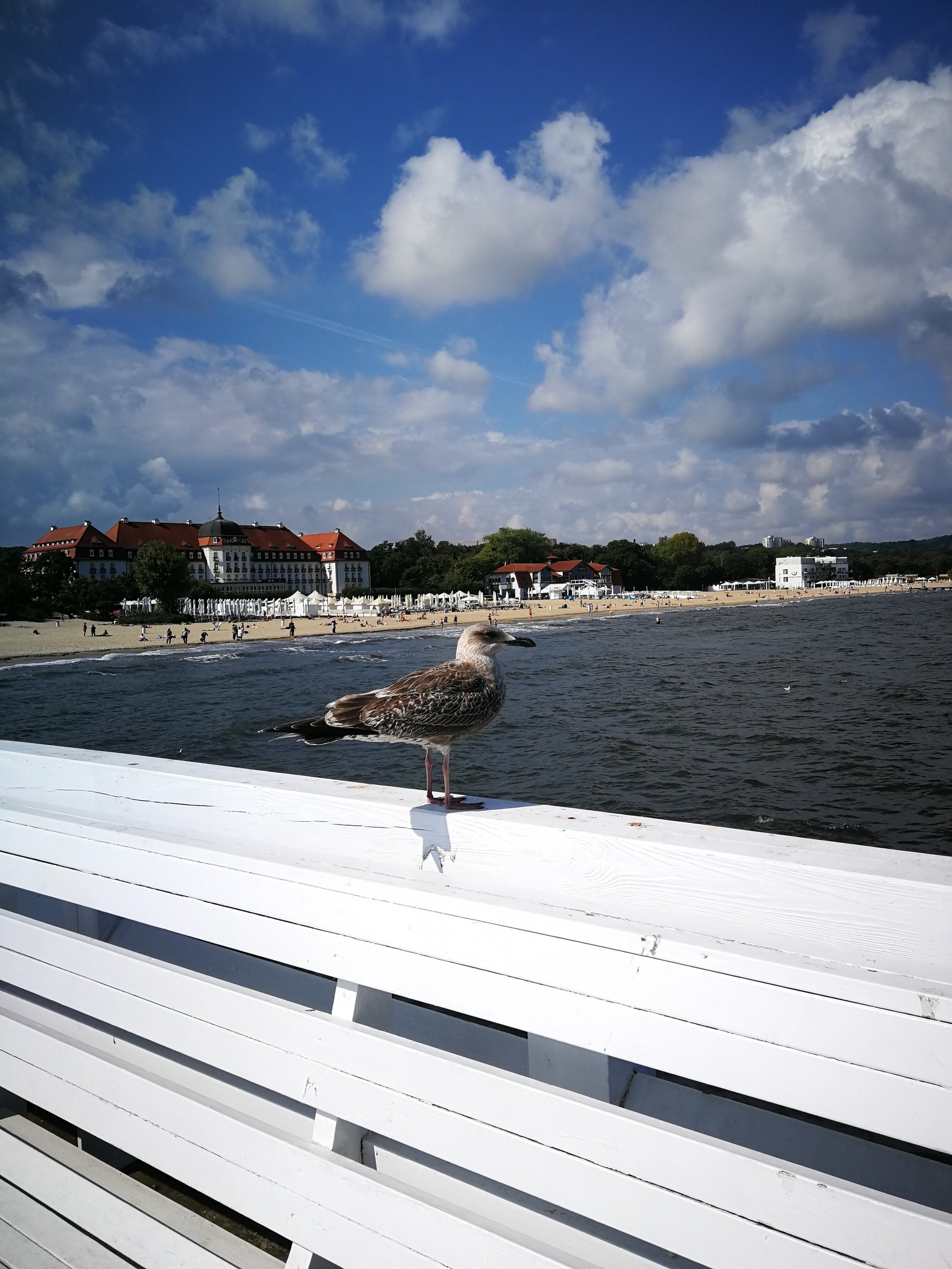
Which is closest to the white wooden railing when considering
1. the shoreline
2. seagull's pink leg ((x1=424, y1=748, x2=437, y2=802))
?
seagull's pink leg ((x1=424, y1=748, x2=437, y2=802))

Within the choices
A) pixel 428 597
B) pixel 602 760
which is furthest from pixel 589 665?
pixel 428 597

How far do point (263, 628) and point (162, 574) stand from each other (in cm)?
946

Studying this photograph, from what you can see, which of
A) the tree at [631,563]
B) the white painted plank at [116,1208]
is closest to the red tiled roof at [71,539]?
the tree at [631,563]

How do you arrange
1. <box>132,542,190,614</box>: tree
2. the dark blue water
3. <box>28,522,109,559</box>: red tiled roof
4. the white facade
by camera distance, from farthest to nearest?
the white facade, <box>28,522,109,559</box>: red tiled roof, <box>132,542,190,614</box>: tree, the dark blue water

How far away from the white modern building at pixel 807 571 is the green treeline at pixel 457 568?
10.7ft

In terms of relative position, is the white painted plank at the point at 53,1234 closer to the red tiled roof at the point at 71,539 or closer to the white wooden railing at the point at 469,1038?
the white wooden railing at the point at 469,1038

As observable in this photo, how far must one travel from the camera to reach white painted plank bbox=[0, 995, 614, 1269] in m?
1.21

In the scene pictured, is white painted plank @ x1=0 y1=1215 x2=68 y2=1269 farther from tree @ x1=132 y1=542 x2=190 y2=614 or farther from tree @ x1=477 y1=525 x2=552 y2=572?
tree @ x1=477 y1=525 x2=552 y2=572

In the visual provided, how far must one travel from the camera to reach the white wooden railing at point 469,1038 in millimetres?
956

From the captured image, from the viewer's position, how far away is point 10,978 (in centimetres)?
192

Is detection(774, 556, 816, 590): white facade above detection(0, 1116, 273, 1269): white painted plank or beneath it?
above

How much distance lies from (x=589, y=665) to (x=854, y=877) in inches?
1306

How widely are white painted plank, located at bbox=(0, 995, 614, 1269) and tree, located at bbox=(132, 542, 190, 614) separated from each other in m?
68.5

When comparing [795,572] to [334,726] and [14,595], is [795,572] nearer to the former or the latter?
[14,595]
